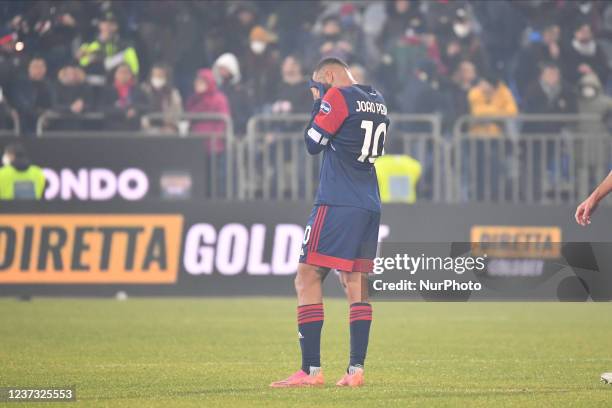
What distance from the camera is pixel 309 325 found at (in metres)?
9.95

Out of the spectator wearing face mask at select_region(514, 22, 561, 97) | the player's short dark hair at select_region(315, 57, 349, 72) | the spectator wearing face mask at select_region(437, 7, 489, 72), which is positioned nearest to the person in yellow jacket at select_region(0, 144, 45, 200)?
the spectator wearing face mask at select_region(437, 7, 489, 72)

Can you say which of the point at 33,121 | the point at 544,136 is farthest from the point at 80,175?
the point at 544,136

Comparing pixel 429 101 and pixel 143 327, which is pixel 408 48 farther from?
pixel 143 327

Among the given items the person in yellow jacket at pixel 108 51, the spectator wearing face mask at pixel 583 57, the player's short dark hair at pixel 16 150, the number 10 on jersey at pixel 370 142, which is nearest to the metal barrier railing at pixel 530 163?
the spectator wearing face mask at pixel 583 57

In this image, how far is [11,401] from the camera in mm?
9094

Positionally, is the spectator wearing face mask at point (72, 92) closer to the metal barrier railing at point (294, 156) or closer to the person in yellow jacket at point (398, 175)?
the metal barrier railing at point (294, 156)

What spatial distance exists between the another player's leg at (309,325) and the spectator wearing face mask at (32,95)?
1160 cm

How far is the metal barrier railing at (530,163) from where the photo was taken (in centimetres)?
2038

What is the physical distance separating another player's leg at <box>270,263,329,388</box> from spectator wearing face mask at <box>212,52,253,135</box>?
11.7m

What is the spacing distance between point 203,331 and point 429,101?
7659mm

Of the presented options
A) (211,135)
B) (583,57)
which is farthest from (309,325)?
(583,57)

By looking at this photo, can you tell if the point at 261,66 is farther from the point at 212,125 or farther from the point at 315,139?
the point at 315,139

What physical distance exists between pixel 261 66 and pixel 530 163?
433 centimetres

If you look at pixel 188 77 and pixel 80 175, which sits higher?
pixel 188 77
